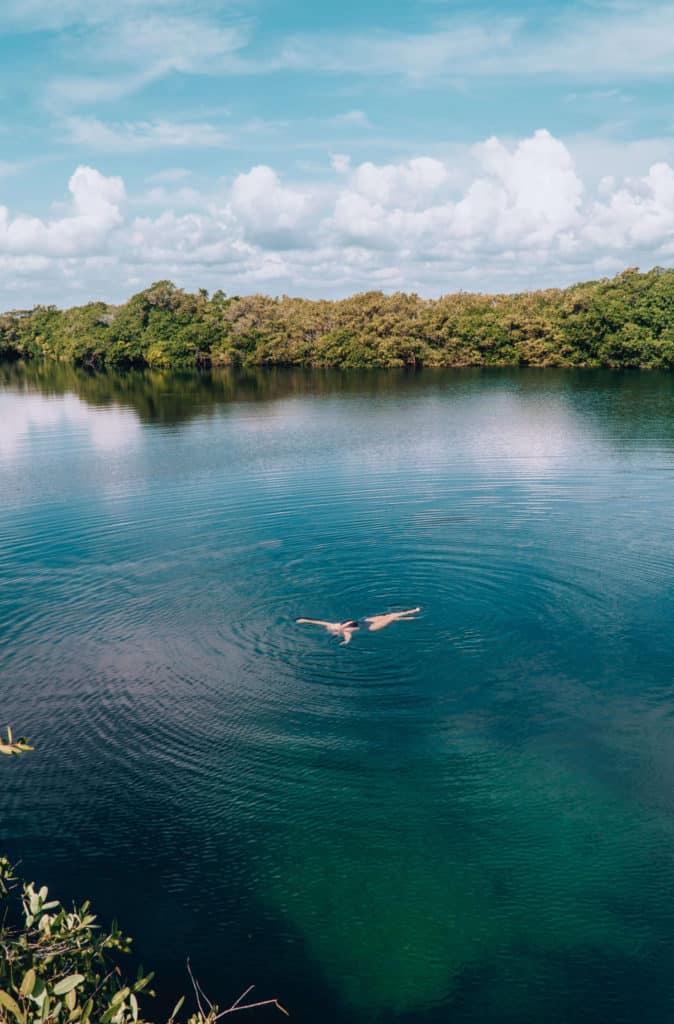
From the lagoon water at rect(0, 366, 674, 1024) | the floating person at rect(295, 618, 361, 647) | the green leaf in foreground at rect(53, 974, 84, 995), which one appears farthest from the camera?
the floating person at rect(295, 618, 361, 647)

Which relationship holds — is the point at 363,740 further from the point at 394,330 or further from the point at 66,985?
the point at 394,330

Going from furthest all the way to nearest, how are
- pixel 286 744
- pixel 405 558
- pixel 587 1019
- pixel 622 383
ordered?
pixel 622 383, pixel 405 558, pixel 286 744, pixel 587 1019

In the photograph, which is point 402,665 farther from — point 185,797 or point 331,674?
point 185,797

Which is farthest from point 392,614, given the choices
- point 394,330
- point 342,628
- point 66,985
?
point 394,330

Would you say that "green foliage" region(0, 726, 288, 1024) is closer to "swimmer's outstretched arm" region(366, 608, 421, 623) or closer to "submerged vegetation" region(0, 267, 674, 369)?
"swimmer's outstretched arm" region(366, 608, 421, 623)

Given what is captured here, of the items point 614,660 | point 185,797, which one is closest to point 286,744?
point 185,797

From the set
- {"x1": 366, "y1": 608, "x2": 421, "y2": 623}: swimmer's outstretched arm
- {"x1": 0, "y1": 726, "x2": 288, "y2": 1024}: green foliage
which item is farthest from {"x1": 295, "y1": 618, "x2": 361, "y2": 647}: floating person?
{"x1": 0, "y1": 726, "x2": 288, "y2": 1024}: green foliage
